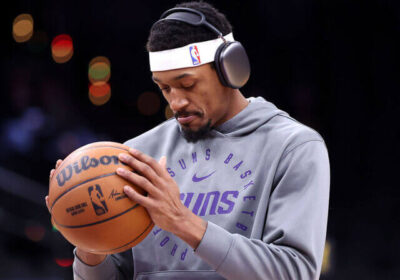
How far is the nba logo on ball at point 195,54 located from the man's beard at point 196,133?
7.8 inches

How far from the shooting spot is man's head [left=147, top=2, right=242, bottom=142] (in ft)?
5.78

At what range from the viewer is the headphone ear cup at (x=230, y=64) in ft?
5.87

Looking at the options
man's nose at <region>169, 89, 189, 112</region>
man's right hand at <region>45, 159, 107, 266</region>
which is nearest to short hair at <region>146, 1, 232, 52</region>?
man's nose at <region>169, 89, 189, 112</region>

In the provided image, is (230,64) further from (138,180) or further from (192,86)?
(138,180)

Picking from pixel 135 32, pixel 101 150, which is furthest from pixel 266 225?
pixel 135 32

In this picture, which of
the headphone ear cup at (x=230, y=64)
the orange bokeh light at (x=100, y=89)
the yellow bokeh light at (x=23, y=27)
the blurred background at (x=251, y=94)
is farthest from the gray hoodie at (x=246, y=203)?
the orange bokeh light at (x=100, y=89)

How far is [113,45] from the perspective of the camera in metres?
6.64

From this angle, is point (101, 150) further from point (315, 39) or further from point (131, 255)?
point (315, 39)

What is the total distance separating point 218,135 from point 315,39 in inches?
138

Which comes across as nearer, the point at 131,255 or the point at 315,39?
the point at 131,255

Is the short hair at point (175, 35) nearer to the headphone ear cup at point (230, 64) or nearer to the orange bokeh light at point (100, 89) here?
the headphone ear cup at point (230, 64)

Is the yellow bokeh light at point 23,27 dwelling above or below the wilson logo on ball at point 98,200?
below

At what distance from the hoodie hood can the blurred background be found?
2.89 m

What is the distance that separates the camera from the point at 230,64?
1794mm
